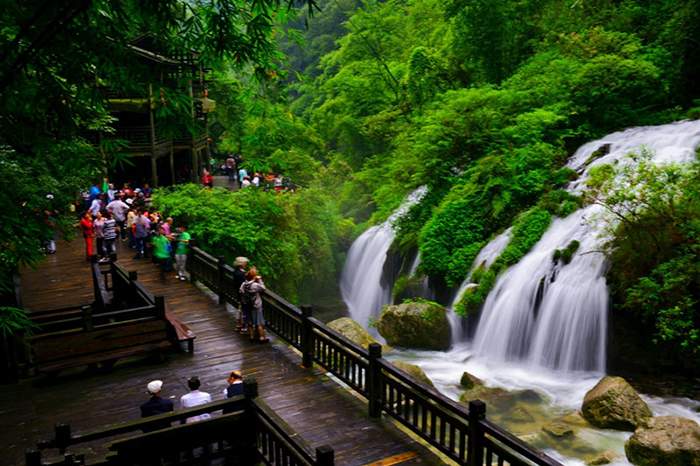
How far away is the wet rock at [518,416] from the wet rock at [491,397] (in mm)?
233

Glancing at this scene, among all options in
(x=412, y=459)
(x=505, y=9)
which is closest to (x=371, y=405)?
(x=412, y=459)

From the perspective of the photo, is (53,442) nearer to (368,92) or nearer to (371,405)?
(371,405)

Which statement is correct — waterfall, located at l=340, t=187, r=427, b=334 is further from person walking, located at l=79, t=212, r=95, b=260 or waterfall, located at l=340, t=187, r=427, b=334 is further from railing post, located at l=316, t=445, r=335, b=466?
railing post, located at l=316, t=445, r=335, b=466

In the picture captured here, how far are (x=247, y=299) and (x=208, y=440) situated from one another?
189 inches

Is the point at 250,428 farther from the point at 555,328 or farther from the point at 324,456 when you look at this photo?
the point at 555,328

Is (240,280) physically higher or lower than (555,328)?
higher

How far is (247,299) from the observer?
454 inches

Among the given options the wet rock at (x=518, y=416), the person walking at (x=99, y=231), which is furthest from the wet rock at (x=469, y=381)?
the person walking at (x=99, y=231)

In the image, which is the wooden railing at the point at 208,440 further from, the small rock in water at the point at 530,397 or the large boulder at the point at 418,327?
the large boulder at the point at 418,327

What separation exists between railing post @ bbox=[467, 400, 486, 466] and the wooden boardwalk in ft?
3.27

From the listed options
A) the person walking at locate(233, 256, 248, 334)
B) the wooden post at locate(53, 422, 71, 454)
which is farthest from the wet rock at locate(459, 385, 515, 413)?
the wooden post at locate(53, 422, 71, 454)

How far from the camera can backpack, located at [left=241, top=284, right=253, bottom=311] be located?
11.4 meters

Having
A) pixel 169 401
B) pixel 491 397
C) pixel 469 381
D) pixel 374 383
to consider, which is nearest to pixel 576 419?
pixel 491 397

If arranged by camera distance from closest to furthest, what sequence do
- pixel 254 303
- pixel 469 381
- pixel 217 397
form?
pixel 217 397 → pixel 254 303 → pixel 469 381
